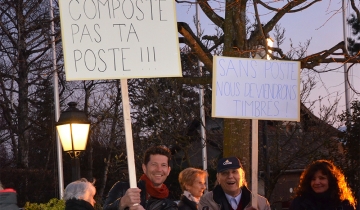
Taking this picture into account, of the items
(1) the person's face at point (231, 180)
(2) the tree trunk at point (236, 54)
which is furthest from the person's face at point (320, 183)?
(2) the tree trunk at point (236, 54)

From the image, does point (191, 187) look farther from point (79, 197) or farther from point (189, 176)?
point (79, 197)

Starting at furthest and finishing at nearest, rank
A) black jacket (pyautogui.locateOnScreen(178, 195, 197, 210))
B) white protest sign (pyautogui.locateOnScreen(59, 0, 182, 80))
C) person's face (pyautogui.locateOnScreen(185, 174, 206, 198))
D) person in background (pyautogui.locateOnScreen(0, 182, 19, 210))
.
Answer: person's face (pyautogui.locateOnScreen(185, 174, 206, 198)), black jacket (pyautogui.locateOnScreen(178, 195, 197, 210)), white protest sign (pyautogui.locateOnScreen(59, 0, 182, 80)), person in background (pyautogui.locateOnScreen(0, 182, 19, 210))

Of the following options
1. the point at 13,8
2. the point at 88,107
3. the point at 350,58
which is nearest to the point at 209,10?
the point at 350,58

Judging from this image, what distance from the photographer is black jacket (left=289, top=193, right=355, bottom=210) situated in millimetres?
6695

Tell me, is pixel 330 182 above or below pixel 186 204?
above

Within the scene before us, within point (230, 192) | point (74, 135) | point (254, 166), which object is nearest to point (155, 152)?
point (230, 192)

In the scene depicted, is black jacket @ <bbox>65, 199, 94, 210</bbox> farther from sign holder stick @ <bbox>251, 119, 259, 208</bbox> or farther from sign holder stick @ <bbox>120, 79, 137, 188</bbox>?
sign holder stick @ <bbox>251, 119, 259, 208</bbox>

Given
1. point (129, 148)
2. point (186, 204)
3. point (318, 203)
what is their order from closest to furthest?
point (129, 148) < point (318, 203) < point (186, 204)

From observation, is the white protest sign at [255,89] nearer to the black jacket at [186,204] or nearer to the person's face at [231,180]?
the person's face at [231,180]

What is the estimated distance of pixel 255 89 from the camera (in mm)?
7070

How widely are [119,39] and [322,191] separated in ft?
8.38

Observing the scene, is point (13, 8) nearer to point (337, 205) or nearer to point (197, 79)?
point (197, 79)

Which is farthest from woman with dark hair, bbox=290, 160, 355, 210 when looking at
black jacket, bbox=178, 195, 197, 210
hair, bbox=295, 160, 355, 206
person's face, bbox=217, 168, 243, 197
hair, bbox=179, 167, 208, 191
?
hair, bbox=179, 167, 208, 191

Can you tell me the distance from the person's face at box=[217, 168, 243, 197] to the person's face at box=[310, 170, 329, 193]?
0.78m
